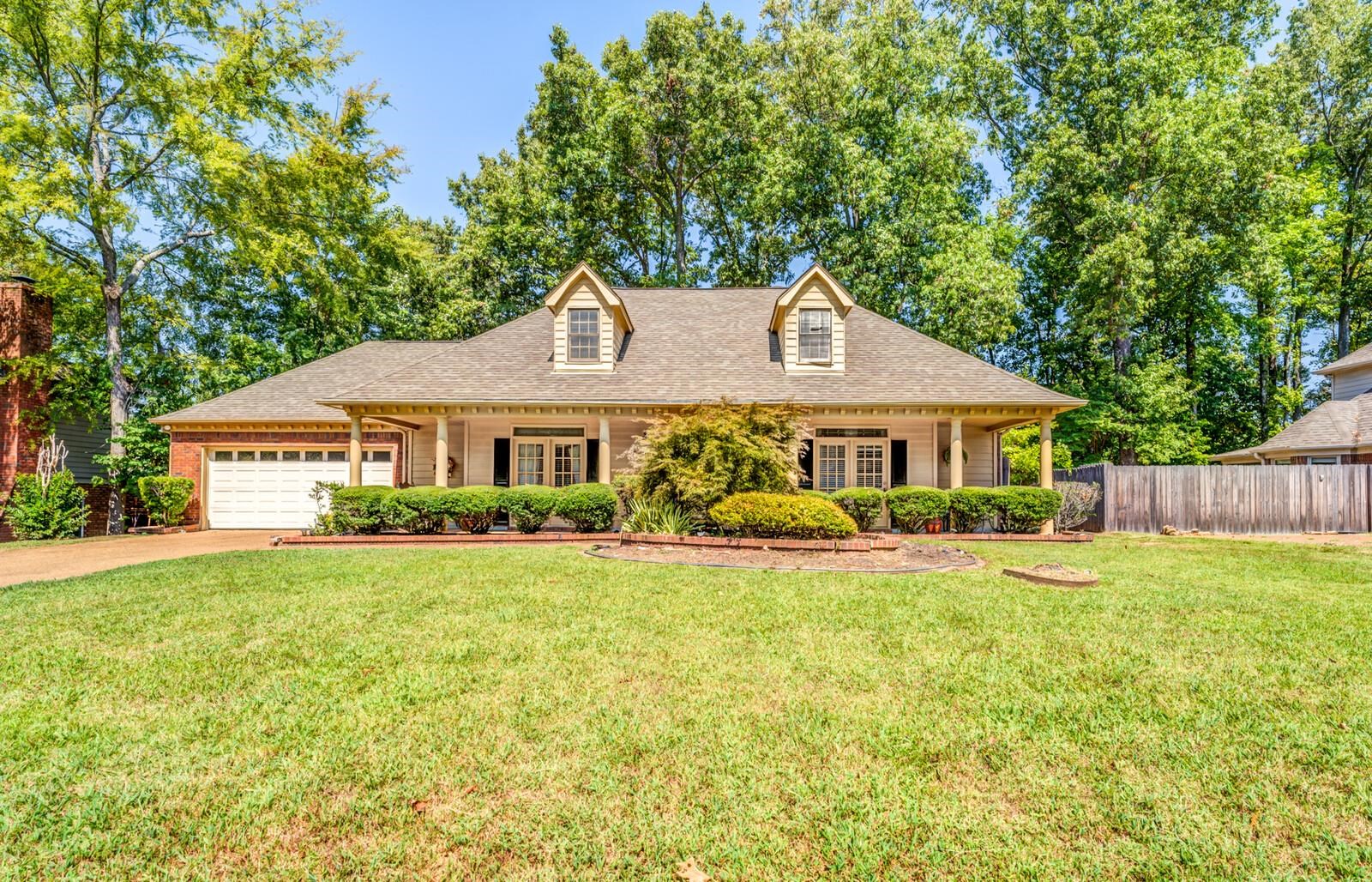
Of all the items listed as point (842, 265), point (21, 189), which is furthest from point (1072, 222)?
point (21, 189)

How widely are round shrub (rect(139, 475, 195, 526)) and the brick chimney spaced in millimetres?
2698

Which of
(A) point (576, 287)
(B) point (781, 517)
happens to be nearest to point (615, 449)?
(A) point (576, 287)

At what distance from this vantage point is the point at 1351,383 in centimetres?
2227

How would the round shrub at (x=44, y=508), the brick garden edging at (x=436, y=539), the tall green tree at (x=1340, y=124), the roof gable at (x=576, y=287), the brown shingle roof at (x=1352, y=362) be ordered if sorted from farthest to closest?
the tall green tree at (x=1340, y=124), the brown shingle roof at (x=1352, y=362), the roof gable at (x=576, y=287), the round shrub at (x=44, y=508), the brick garden edging at (x=436, y=539)

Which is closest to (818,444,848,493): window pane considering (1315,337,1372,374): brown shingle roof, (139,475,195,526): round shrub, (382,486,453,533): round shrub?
(382,486,453,533): round shrub

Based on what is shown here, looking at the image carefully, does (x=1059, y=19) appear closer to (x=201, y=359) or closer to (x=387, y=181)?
(x=387, y=181)

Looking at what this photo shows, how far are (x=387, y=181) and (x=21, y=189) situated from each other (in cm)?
1038

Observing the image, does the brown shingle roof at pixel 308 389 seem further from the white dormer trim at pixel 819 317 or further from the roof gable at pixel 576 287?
the white dormer trim at pixel 819 317

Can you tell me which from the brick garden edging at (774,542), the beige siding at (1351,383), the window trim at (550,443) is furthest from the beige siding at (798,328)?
the beige siding at (1351,383)

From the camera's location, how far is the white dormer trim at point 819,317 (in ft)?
51.8

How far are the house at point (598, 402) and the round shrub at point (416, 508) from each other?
4.79ft

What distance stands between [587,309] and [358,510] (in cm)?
688

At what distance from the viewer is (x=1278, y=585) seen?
755 centimetres

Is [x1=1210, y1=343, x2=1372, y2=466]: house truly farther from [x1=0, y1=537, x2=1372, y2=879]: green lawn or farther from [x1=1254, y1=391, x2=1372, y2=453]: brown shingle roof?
[x1=0, y1=537, x2=1372, y2=879]: green lawn
